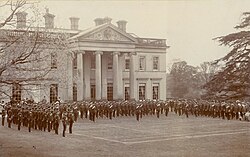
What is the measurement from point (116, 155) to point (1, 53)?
2.69 meters

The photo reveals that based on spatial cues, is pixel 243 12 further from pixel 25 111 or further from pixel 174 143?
pixel 25 111

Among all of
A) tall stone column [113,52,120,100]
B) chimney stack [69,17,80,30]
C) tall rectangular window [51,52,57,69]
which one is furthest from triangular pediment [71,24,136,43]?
tall rectangular window [51,52,57,69]

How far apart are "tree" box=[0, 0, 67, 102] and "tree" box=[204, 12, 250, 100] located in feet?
11.8

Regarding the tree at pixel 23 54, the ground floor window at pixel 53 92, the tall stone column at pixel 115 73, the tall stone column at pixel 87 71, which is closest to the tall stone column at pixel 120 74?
the tall stone column at pixel 115 73

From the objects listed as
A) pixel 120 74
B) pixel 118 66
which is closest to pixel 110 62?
pixel 118 66

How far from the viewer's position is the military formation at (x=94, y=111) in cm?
952

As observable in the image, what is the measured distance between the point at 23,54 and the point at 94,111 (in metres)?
6.53

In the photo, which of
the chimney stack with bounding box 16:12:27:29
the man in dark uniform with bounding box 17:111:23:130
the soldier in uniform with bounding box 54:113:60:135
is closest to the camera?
the chimney stack with bounding box 16:12:27:29

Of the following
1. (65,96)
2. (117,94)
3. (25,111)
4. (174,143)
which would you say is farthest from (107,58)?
(174,143)

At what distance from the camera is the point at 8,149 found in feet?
24.4

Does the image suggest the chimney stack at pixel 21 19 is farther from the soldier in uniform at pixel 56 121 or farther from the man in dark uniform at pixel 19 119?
the man in dark uniform at pixel 19 119

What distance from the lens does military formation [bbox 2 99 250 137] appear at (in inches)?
375

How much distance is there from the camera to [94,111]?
13281 millimetres

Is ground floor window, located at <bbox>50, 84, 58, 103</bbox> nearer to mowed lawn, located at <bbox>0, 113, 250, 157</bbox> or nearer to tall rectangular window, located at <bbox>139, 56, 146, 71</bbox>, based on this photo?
mowed lawn, located at <bbox>0, 113, 250, 157</bbox>
